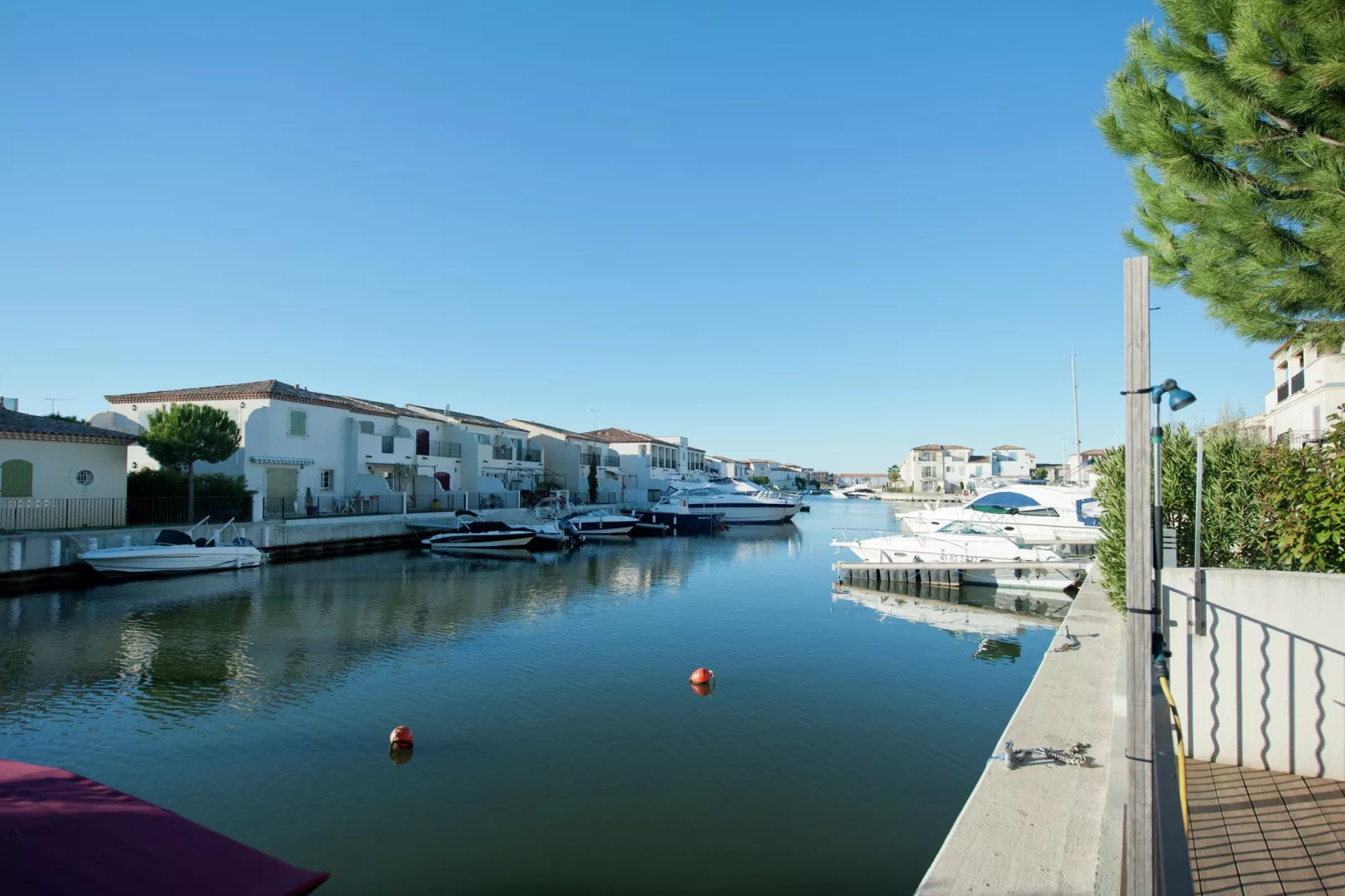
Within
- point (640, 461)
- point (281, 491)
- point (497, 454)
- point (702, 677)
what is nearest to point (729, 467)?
point (640, 461)

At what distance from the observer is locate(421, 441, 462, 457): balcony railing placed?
48594mm

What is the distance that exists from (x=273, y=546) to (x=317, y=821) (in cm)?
2727

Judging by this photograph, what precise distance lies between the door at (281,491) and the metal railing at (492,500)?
10835mm

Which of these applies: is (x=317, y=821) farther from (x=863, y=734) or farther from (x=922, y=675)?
(x=922, y=675)

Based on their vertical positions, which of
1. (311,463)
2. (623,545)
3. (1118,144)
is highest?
(1118,144)

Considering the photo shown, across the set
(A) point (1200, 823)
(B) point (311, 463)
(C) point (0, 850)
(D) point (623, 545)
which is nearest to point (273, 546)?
(B) point (311, 463)

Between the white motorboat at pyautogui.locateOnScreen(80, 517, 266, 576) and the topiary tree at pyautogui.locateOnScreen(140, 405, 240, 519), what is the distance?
2911mm

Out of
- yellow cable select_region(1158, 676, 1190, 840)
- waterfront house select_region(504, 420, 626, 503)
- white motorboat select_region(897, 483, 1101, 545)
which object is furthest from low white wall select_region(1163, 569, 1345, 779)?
waterfront house select_region(504, 420, 626, 503)

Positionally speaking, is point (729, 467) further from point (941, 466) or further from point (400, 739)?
point (400, 739)

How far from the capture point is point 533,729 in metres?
10.9

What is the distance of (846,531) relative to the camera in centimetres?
5359

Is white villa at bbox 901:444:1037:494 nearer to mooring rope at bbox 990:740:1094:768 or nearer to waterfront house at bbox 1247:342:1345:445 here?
waterfront house at bbox 1247:342:1345:445

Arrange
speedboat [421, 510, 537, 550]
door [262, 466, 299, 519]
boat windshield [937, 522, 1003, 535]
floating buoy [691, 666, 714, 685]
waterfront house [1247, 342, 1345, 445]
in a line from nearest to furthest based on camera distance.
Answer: floating buoy [691, 666, 714, 685]
waterfront house [1247, 342, 1345, 445]
boat windshield [937, 522, 1003, 535]
door [262, 466, 299, 519]
speedboat [421, 510, 537, 550]

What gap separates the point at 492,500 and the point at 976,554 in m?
31.5
